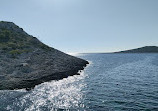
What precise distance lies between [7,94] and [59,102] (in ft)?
42.6

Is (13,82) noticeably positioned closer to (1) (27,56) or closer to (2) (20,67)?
(2) (20,67)

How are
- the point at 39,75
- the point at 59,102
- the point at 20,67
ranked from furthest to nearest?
the point at 20,67 → the point at 39,75 → the point at 59,102

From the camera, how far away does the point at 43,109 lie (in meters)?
27.4

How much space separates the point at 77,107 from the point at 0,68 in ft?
113

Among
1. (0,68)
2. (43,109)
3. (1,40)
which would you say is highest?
(1,40)

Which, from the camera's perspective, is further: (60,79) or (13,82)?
(60,79)

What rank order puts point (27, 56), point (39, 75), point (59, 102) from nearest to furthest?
1. point (59, 102)
2. point (39, 75)
3. point (27, 56)

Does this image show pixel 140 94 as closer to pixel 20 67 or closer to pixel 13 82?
pixel 13 82

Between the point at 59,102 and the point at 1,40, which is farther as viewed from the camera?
the point at 1,40

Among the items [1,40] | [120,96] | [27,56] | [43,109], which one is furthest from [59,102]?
[1,40]

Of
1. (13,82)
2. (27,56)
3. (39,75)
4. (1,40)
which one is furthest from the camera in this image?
(1,40)

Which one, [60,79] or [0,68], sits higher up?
[0,68]

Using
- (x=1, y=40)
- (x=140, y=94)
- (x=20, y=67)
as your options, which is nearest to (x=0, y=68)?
(x=20, y=67)

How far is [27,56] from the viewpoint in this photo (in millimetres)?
71000
